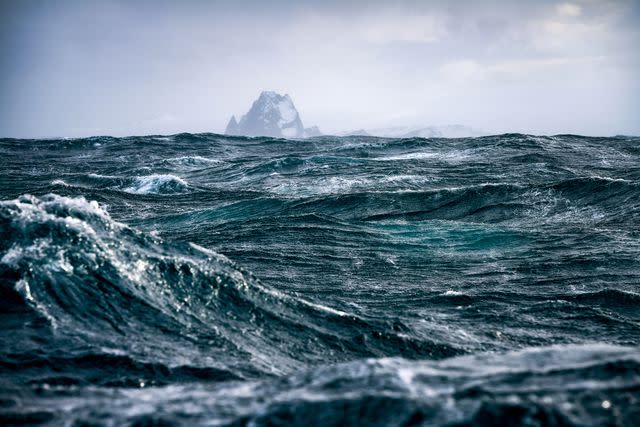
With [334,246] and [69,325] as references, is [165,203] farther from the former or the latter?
[69,325]

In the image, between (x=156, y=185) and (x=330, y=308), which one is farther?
(x=156, y=185)

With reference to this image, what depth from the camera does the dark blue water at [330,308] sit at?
4.27 meters

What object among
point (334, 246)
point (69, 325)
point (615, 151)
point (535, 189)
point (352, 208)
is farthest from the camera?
point (615, 151)

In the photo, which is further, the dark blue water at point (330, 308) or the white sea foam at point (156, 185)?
the white sea foam at point (156, 185)

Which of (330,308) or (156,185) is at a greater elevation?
(156,185)

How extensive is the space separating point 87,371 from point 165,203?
19.9m

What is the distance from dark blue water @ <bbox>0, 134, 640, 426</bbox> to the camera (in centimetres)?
427

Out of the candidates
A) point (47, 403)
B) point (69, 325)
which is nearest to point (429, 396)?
point (47, 403)

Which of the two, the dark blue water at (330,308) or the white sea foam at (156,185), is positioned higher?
the white sea foam at (156,185)

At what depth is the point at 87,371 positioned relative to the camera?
6.02 meters

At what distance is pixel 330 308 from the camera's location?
32.7 feet

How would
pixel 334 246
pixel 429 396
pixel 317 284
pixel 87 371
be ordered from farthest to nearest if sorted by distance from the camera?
pixel 334 246
pixel 317 284
pixel 87 371
pixel 429 396

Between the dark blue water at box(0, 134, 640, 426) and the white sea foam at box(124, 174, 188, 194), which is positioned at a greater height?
the white sea foam at box(124, 174, 188, 194)

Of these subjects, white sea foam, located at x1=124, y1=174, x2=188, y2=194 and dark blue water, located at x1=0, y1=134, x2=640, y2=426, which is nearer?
dark blue water, located at x1=0, y1=134, x2=640, y2=426
